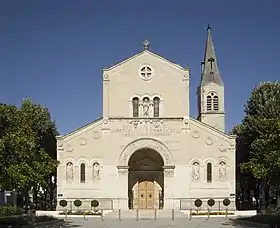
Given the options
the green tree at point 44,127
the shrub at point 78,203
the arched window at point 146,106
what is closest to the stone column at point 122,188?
the shrub at point 78,203

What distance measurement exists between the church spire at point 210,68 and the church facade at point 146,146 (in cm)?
1176

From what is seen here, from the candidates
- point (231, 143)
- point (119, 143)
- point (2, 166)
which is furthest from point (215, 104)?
point (2, 166)

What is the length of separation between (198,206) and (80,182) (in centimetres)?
1220

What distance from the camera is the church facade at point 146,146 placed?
56.4 metres

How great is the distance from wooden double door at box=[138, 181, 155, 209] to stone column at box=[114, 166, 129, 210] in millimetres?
3372

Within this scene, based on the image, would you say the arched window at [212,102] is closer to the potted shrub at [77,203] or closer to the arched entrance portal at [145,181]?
the arched entrance portal at [145,181]

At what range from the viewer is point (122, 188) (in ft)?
185

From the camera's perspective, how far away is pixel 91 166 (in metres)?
56.9

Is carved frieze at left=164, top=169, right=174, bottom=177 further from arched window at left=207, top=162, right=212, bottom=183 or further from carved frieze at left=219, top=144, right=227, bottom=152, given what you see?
carved frieze at left=219, top=144, right=227, bottom=152

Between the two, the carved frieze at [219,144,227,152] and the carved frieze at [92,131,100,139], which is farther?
the carved frieze at [92,131,100,139]

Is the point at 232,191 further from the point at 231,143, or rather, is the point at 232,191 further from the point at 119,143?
the point at 119,143

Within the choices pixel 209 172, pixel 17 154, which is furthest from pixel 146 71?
pixel 17 154

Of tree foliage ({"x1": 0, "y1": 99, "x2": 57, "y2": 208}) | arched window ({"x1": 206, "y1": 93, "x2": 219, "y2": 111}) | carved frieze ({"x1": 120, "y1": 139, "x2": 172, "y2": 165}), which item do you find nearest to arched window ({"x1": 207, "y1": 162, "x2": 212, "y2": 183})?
carved frieze ({"x1": 120, "y1": 139, "x2": 172, "y2": 165})

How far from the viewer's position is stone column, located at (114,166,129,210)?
185ft
